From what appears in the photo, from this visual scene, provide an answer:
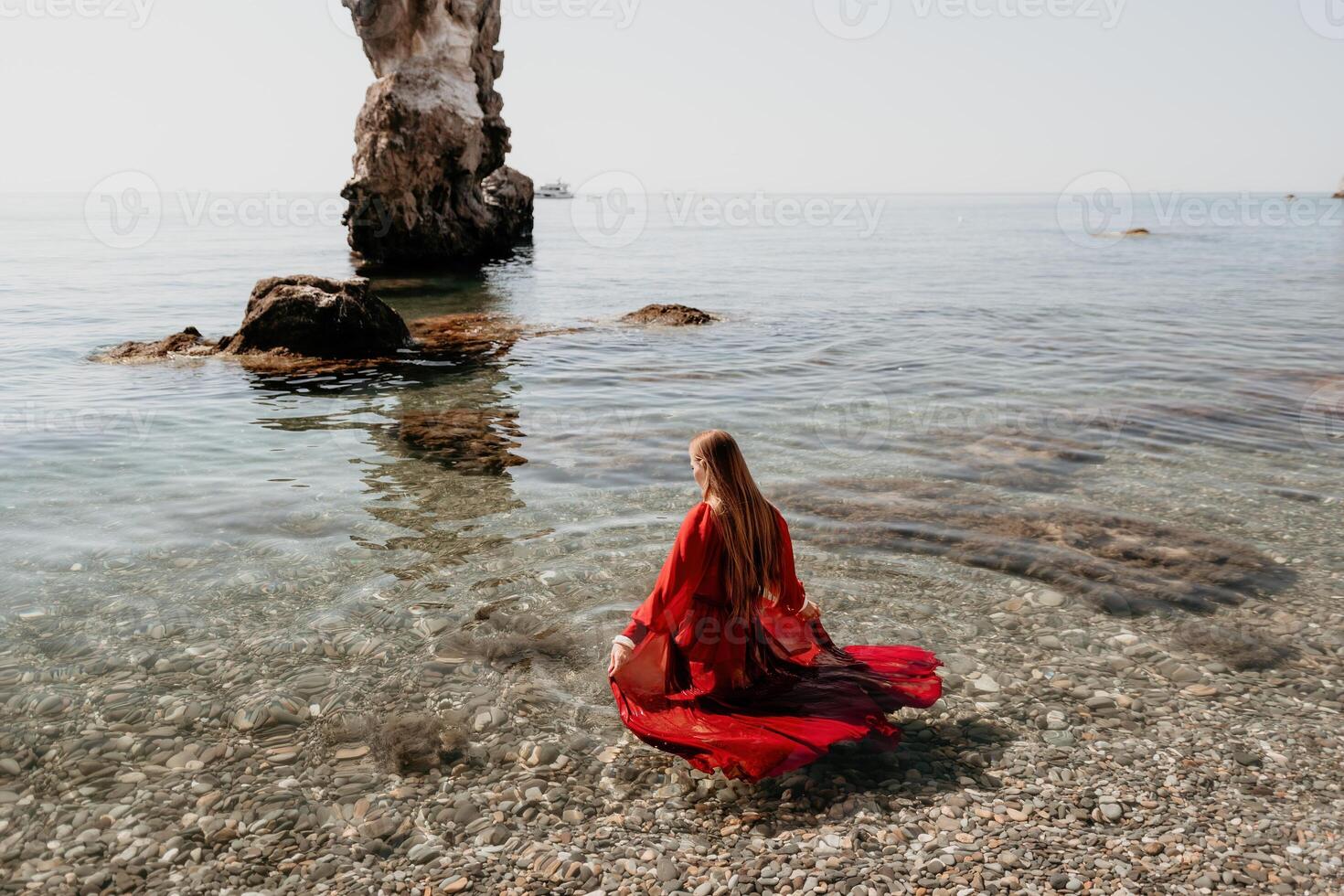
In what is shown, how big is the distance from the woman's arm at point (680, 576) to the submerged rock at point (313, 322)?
15.3 meters

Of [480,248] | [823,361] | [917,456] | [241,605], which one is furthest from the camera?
[480,248]

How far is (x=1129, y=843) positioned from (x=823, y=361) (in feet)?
51.0

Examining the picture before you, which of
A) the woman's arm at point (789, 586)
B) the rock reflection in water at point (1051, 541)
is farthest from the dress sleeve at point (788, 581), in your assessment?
the rock reflection in water at point (1051, 541)

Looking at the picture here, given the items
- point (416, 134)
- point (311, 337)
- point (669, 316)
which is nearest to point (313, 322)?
point (311, 337)

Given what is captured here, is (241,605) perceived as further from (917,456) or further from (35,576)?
(917,456)

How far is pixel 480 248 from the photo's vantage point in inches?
1718

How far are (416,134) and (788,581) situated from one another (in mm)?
34215

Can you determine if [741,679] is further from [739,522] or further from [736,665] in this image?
[739,522]

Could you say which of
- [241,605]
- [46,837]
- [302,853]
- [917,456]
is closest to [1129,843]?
[302,853]

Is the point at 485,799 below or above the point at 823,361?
below

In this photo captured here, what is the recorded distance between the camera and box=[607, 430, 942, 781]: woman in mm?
5422

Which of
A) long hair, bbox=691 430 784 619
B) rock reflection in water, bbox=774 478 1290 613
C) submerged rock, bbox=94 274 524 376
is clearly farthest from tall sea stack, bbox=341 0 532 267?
long hair, bbox=691 430 784 619

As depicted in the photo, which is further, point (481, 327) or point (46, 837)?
point (481, 327)

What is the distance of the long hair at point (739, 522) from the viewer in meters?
5.47
